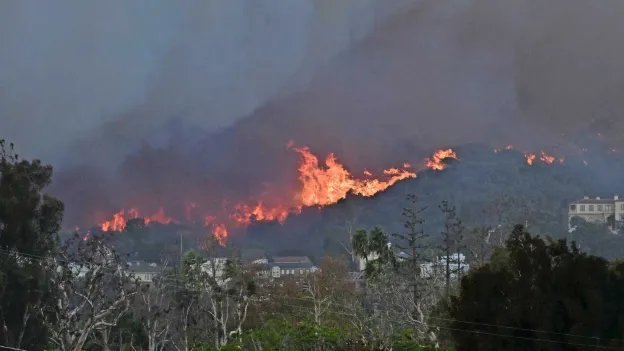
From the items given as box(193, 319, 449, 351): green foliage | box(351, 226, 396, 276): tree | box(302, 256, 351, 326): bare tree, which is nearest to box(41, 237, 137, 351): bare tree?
box(193, 319, 449, 351): green foliage

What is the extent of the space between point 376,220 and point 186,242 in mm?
26569

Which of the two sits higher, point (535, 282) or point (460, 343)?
point (535, 282)

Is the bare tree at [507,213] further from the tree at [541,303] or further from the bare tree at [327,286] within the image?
the tree at [541,303]

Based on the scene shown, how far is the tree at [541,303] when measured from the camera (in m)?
14.6

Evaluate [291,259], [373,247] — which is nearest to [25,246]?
[373,247]

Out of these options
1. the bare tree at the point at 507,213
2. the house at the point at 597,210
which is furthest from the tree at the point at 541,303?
the house at the point at 597,210

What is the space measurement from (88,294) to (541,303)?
40.0 ft

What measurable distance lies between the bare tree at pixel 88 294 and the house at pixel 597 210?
74.0 meters

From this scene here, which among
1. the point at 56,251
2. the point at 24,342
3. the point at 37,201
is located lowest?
the point at 24,342

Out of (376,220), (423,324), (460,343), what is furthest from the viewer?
(376,220)

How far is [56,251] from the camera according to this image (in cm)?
2694

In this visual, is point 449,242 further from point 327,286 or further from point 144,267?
point 144,267

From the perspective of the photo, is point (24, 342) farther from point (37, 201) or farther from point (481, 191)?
point (481, 191)

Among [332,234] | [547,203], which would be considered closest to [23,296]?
[332,234]
